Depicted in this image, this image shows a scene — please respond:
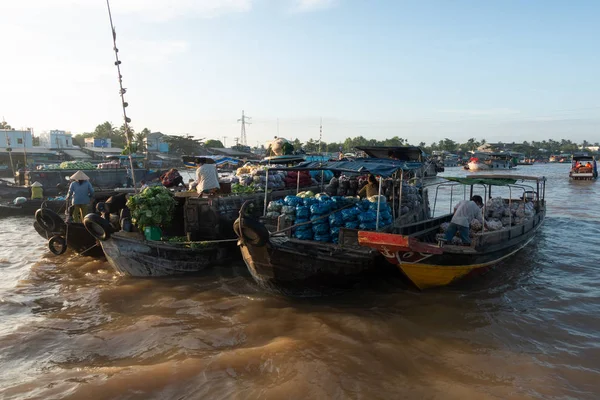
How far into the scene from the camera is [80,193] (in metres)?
10.1

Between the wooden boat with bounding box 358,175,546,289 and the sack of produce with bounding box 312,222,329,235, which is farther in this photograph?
the sack of produce with bounding box 312,222,329,235

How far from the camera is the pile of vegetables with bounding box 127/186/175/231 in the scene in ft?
26.2

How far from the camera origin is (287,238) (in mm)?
7109

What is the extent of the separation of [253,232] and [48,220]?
5.97 meters

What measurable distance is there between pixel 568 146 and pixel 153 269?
15269 centimetres

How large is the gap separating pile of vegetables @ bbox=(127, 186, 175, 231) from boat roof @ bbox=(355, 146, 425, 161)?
6.19 m

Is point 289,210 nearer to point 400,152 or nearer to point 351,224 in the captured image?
point 351,224

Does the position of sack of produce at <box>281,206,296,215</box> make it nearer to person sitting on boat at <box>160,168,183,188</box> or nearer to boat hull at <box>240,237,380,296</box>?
boat hull at <box>240,237,380,296</box>

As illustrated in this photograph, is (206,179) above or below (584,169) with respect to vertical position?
above

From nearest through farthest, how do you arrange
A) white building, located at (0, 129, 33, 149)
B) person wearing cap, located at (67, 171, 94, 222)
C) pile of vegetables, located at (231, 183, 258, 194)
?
person wearing cap, located at (67, 171, 94, 222)
pile of vegetables, located at (231, 183, 258, 194)
white building, located at (0, 129, 33, 149)

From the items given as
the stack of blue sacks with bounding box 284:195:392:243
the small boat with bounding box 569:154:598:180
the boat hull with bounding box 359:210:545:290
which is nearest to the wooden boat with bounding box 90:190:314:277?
the stack of blue sacks with bounding box 284:195:392:243

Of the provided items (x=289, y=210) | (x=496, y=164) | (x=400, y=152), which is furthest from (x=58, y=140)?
(x=496, y=164)

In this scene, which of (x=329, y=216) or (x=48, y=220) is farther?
(x=48, y=220)

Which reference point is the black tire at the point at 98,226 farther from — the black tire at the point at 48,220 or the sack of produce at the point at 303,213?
the sack of produce at the point at 303,213
